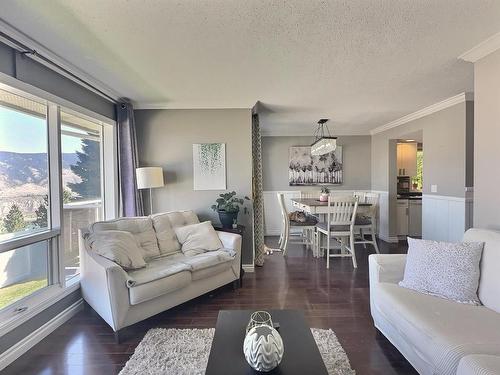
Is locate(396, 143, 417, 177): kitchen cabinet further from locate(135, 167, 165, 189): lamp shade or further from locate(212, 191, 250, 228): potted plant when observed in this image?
locate(135, 167, 165, 189): lamp shade

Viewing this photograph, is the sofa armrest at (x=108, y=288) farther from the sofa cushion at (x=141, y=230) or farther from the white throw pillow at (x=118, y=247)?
the sofa cushion at (x=141, y=230)

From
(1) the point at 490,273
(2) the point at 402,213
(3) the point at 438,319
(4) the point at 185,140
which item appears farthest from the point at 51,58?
(2) the point at 402,213

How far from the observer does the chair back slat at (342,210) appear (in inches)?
158

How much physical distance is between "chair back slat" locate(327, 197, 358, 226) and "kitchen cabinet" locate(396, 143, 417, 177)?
2757mm

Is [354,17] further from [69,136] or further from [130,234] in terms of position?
[69,136]

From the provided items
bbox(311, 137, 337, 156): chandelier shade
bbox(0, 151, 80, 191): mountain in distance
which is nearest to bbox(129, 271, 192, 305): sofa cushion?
bbox(0, 151, 80, 191): mountain in distance

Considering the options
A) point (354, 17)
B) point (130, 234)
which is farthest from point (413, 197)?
point (130, 234)

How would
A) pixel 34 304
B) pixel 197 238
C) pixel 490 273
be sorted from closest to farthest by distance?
pixel 490 273 < pixel 34 304 < pixel 197 238

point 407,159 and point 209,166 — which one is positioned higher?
point 407,159

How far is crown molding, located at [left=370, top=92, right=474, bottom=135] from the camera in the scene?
11.7 ft

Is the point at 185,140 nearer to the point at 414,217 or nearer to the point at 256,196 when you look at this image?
the point at 256,196

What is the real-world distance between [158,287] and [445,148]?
4.18m

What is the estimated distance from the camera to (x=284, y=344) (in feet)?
4.88

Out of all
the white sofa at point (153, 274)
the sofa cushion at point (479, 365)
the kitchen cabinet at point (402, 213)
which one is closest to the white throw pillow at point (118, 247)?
the white sofa at point (153, 274)
